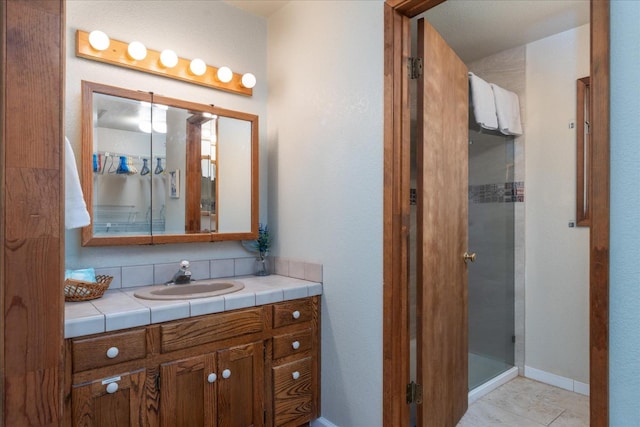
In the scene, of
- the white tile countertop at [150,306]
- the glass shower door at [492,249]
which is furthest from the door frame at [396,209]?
the glass shower door at [492,249]

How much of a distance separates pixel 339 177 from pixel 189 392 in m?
1.21

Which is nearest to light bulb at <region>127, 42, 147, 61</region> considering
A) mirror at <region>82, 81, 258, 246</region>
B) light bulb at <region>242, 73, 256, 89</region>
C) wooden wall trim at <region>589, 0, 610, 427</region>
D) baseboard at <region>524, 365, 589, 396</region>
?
mirror at <region>82, 81, 258, 246</region>

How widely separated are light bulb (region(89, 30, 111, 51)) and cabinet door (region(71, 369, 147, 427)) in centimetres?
151

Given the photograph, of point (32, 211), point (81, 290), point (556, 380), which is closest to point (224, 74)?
point (81, 290)

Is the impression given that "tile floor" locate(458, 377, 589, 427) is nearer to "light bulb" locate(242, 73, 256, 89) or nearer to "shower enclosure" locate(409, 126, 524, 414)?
"shower enclosure" locate(409, 126, 524, 414)

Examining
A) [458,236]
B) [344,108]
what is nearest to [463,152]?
[458,236]

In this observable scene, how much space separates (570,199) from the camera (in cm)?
255

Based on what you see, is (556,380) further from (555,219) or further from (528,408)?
(555,219)

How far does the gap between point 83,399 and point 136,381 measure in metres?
0.18

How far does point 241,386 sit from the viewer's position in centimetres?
176

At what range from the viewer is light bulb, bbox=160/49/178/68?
6.64 feet

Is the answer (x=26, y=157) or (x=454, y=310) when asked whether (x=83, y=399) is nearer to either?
(x=26, y=157)

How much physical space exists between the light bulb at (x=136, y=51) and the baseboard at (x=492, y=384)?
2743mm

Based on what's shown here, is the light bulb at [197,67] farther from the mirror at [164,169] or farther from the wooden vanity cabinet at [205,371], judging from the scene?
the wooden vanity cabinet at [205,371]
